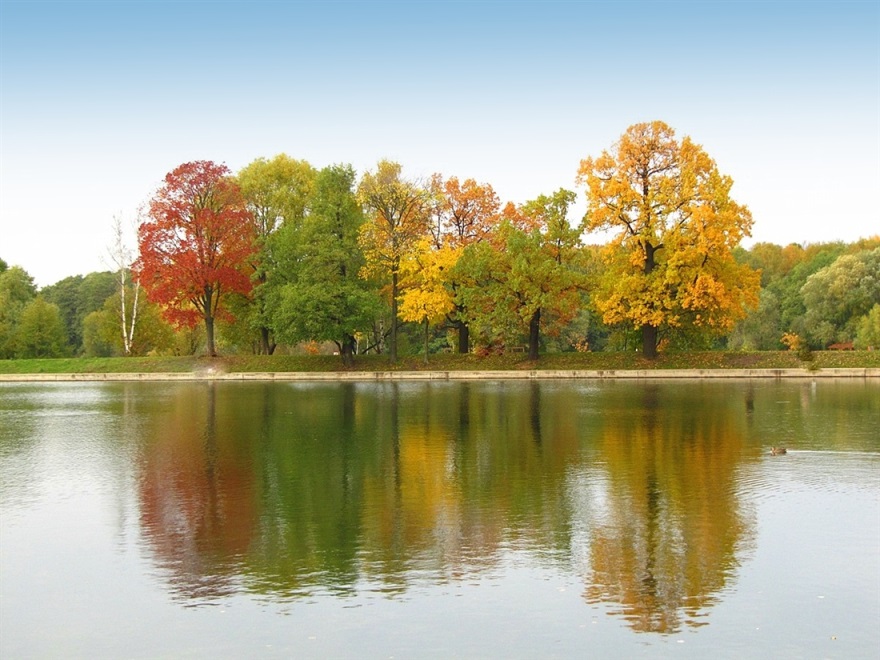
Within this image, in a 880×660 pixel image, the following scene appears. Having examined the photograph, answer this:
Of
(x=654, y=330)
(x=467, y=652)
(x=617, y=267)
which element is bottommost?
(x=467, y=652)

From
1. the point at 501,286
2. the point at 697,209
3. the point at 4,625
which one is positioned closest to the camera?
the point at 4,625

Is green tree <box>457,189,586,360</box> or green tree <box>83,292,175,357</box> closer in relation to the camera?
green tree <box>457,189,586,360</box>

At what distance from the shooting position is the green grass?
54750mm

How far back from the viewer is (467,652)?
9.59 metres

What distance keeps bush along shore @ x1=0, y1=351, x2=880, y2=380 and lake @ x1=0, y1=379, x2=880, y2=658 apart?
2619 cm

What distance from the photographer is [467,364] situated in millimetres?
61781

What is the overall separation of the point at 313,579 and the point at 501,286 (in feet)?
161

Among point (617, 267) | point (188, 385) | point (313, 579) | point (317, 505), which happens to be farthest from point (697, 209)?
point (313, 579)

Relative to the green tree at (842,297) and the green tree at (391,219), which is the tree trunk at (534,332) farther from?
the green tree at (842,297)

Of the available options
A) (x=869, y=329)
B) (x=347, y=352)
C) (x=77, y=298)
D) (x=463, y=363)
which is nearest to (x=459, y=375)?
(x=463, y=363)

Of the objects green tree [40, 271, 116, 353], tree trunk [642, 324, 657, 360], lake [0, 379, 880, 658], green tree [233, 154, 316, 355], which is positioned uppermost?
green tree [233, 154, 316, 355]

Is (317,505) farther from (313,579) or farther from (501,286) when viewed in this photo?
(501,286)

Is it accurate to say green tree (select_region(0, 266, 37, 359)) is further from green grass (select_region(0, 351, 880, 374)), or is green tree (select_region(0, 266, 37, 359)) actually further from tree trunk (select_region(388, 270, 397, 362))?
tree trunk (select_region(388, 270, 397, 362))

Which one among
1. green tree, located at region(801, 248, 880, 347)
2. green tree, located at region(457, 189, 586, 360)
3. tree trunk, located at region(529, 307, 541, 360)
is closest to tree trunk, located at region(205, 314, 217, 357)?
green tree, located at region(457, 189, 586, 360)
